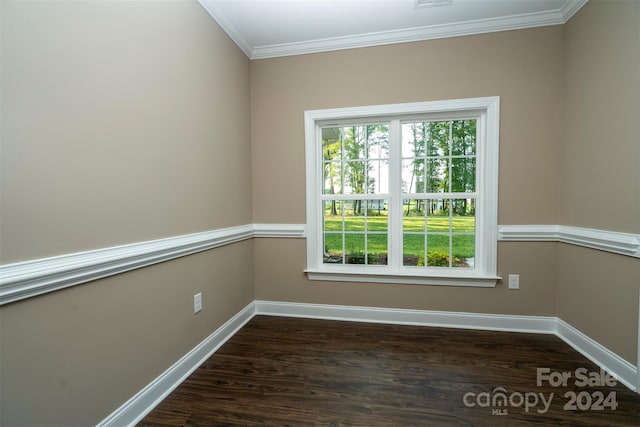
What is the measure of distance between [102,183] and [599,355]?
10.2 ft

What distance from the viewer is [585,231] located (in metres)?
1.88

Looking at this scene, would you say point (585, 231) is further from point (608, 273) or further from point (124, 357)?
point (124, 357)

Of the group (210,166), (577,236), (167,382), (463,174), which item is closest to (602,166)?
(577,236)

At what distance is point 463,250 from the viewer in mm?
2420

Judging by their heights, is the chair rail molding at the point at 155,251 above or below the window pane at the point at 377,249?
above

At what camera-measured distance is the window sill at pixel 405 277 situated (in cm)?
230

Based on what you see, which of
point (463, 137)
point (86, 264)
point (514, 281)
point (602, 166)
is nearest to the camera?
point (86, 264)

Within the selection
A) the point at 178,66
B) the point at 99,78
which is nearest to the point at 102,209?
the point at 99,78

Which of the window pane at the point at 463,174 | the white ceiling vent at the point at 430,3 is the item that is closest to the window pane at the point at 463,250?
the window pane at the point at 463,174

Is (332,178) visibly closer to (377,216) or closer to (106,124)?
(377,216)

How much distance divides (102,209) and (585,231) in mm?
2947

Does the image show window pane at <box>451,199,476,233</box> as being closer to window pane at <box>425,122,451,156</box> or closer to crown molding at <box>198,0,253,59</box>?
window pane at <box>425,122,451,156</box>

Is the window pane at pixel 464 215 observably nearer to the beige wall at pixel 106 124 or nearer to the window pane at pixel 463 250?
the window pane at pixel 463 250

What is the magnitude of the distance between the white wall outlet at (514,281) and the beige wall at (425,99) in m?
0.03
